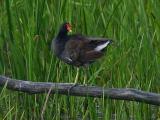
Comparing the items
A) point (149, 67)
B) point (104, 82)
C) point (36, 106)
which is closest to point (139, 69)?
point (149, 67)

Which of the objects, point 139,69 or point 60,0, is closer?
point 139,69

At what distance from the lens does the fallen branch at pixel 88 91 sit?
406 cm

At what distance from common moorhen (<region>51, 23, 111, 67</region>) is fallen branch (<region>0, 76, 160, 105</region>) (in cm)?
26

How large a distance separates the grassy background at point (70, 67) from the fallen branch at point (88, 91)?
18.2 inches

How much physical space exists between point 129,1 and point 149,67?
74 centimetres

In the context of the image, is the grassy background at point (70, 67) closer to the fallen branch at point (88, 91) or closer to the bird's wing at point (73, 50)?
the bird's wing at point (73, 50)

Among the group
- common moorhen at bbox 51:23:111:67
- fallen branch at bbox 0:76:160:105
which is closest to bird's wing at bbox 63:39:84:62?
common moorhen at bbox 51:23:111:67

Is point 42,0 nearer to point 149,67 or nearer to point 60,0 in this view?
point 60,0

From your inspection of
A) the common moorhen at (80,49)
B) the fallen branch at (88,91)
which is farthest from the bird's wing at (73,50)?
the fallen branch at (88,91)

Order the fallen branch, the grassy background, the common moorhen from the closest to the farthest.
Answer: the fallen branch → the common moorhen → the grassy background

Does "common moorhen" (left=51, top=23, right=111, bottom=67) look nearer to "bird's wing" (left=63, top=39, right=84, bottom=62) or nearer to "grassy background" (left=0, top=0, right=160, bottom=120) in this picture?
"bird's wing" (left=63, top=39, right=84, bottom=62)

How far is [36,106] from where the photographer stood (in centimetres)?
504

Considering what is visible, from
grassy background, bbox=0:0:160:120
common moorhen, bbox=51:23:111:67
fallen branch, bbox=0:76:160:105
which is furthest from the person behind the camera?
grassy background, bbox=0:0:160:120

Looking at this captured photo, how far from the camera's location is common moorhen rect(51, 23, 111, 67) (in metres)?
4.43
